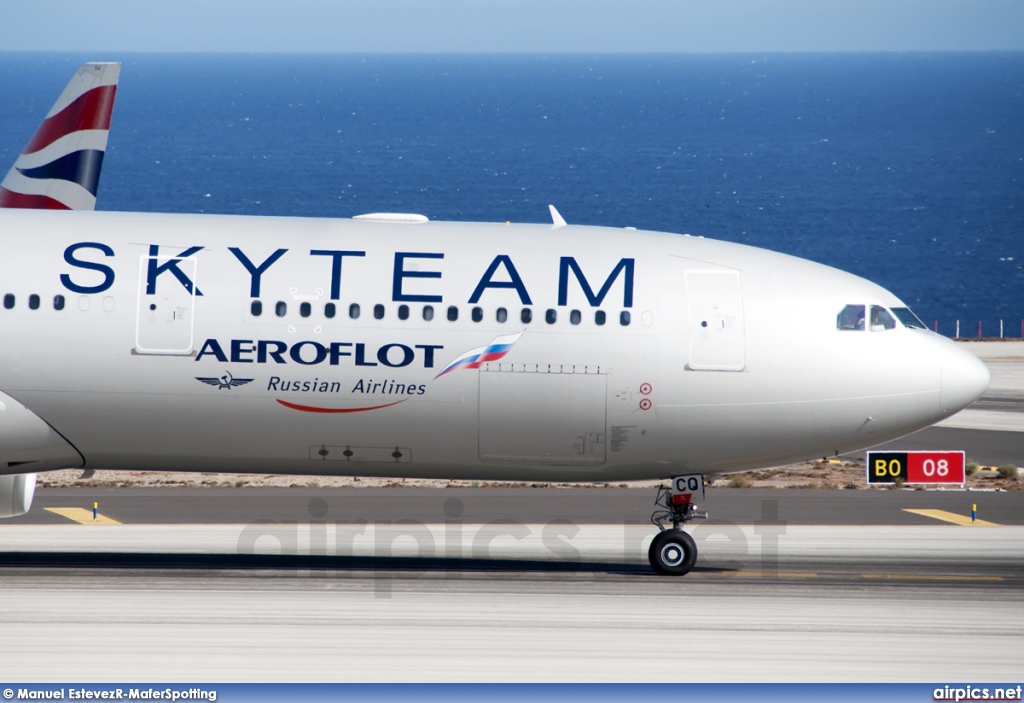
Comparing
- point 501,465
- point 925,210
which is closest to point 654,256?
point 501,465

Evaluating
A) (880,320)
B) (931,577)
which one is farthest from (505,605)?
(931,577)

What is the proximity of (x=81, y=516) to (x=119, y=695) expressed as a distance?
12865mm

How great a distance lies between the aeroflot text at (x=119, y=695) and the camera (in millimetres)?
16391

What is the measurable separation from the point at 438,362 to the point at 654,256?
13.8ft

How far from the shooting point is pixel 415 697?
55.2 feet

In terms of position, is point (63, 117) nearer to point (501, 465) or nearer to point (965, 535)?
point (501, 465)

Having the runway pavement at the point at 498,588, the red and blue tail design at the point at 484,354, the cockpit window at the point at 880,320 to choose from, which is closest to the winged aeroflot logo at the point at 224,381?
the red and blue tail design at the point at 484,354

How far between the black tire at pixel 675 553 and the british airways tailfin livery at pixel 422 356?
175 centimetres

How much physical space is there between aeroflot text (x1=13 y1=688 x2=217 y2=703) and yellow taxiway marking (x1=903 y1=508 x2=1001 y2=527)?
18.7 metres

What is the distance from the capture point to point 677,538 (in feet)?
75.6

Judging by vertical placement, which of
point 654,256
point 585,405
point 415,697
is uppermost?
point 654,256

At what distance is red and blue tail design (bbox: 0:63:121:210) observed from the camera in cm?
3641
